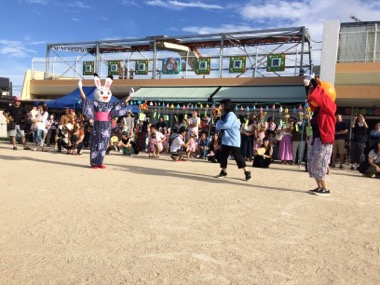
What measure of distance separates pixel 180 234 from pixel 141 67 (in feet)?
54.2

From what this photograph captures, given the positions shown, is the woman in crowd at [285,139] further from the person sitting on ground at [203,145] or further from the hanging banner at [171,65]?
the hanging banner at [171,65]

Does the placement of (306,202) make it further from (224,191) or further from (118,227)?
(118,227)

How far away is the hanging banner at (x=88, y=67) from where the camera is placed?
68.2 ft

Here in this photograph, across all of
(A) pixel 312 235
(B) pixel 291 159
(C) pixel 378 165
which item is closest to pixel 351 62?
(B) pixel 291 159

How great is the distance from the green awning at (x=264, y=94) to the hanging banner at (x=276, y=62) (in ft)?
2.73

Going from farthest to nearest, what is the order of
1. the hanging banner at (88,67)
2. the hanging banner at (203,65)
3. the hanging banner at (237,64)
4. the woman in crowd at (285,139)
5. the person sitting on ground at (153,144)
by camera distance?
the hanging banner at (88,67) < the hanging banner at (203,65) < the hanging banner at (237,64) < the person sitting on ground at (153,144) < the woman in crowd at (285,139)

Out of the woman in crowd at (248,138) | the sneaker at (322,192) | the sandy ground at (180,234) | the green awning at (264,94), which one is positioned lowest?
the sandy ground at (180,234)

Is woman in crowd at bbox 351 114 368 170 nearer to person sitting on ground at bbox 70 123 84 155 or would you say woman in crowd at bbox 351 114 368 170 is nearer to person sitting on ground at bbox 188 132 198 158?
person sitting on ground at bbox 188 132 198 158

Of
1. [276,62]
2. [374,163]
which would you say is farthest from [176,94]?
[374,163]

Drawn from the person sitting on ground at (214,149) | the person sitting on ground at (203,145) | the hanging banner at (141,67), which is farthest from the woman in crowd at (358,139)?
the hanging banner at (141,67)

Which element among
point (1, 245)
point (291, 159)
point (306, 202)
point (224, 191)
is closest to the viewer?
point (1, 245)

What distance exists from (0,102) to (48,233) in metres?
19.4

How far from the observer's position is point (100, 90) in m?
8.59

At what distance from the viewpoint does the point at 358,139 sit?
1084 cm
